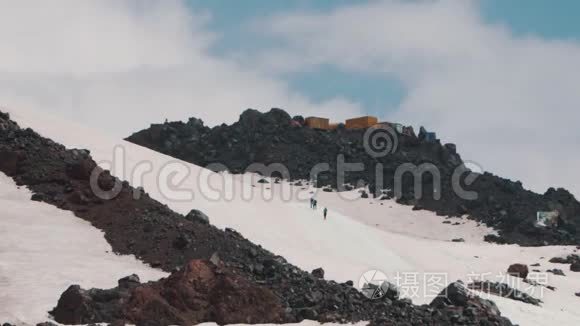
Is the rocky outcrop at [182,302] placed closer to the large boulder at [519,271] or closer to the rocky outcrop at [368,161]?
the large boulder at [519,271]

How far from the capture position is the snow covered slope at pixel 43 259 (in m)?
14.1

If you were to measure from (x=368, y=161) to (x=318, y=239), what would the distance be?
112 feet

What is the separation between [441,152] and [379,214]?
1680cm

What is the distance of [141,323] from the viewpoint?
1310 centimetres

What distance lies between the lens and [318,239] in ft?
106

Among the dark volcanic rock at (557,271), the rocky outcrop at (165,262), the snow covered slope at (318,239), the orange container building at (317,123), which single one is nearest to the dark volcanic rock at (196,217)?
the rocky outcrop at (165,262)

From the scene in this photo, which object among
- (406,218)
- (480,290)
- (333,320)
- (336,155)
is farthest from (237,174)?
(333,320)

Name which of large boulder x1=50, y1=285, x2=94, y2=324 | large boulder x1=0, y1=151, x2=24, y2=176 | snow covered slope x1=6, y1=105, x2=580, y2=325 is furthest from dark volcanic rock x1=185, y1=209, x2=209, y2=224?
large boulder x1=50, y1=285, x2=94, y2=324

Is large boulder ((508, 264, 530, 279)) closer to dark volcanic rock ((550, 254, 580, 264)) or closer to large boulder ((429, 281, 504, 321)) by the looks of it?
dark volcanic rock ((550, 254, 580, 264))

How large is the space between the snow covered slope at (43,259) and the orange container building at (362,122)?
53.7 metres

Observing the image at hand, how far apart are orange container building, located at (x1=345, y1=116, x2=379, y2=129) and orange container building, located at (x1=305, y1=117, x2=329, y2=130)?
7.21 ft

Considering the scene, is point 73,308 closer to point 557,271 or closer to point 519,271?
point 519,271

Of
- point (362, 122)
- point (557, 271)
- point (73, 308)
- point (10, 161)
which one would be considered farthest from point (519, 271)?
point (362, 122)

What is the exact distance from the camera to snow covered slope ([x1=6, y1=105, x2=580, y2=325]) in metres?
25.3
